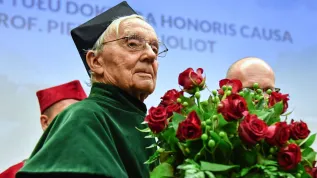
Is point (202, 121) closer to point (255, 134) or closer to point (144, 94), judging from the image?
point (255, 134)

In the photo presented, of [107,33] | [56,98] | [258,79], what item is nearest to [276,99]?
[107,33]

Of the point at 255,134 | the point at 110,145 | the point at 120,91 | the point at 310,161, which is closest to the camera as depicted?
the point at 255,134

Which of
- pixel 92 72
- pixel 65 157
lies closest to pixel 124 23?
pixel 92 72

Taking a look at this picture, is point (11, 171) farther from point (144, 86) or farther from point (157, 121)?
point (157, 121)

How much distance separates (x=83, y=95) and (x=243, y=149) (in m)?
1.86

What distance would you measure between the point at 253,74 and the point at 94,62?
0.82 metres

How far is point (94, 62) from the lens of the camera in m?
1.96

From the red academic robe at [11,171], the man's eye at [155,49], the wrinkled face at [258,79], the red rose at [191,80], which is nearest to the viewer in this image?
the red rose at [191,80]

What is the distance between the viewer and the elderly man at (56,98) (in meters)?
3.06

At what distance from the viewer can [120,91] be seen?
1.84 meters

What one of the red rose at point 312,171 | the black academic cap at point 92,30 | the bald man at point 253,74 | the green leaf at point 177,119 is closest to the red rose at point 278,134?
the red rose at point 312,171

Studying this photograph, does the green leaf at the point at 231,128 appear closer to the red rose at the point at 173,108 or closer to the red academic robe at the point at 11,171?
the red rose at the point at 173,108

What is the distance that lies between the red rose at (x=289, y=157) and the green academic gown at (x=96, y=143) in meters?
0.40

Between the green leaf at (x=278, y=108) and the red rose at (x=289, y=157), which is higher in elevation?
the green leaf at (x=278, y=108)
